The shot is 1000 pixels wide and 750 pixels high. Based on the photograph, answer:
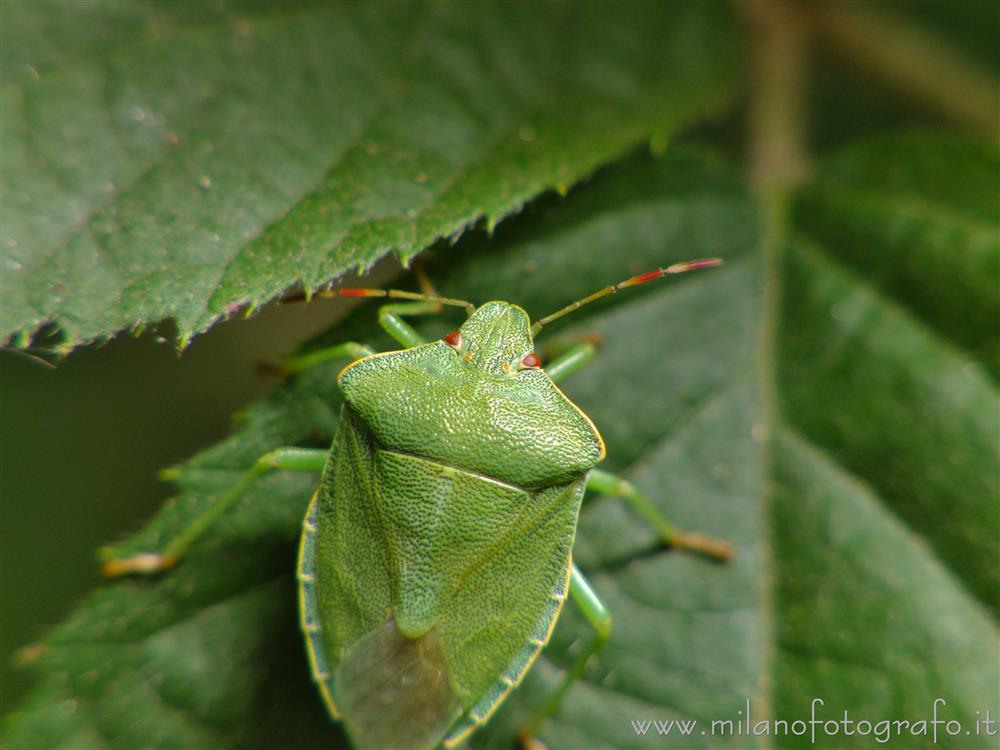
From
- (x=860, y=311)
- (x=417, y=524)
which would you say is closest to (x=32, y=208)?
(x=417, y=524)

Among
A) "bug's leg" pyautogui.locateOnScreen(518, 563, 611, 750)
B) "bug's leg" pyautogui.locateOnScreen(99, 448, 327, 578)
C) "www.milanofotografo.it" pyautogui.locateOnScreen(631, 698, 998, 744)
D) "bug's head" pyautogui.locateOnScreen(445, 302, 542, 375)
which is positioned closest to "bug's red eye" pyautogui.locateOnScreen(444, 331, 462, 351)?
"bug's head" pyautogui.locateOnScreen(445, 302, 542, 375)

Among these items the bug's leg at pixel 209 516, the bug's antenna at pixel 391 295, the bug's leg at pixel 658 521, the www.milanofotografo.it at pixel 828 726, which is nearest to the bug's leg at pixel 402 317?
the bug's antenna at pixel 391 295

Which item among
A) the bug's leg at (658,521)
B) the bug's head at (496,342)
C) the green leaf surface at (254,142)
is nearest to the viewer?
the green leaf surface at (254,142)

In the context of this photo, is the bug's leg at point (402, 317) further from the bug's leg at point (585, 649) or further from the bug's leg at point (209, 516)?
the bug's leg at point (585, 649)

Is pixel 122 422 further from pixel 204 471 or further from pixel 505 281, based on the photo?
pixel 505 281

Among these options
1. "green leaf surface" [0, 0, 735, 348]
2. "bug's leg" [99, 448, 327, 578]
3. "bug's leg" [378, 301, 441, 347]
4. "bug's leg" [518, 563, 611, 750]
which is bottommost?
"bug's leg" [518, 563, 611, 750]

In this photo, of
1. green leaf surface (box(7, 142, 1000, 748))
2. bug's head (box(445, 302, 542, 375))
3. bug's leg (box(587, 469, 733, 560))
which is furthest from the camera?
bug's leg (box(587, 469, 733, 560))

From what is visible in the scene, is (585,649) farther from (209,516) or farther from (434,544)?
(209,516)

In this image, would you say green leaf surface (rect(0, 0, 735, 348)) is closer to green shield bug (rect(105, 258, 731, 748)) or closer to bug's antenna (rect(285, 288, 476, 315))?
bug's antenna (rect(285, 288, 476, 315))
